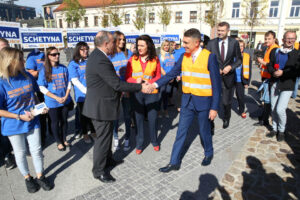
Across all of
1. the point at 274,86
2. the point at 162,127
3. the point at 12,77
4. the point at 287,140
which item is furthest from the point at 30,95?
the point at 287,140

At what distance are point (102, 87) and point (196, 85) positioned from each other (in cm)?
140

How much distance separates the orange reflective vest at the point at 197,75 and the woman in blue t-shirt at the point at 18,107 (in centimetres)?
225

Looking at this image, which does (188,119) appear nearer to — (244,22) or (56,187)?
(56,187)

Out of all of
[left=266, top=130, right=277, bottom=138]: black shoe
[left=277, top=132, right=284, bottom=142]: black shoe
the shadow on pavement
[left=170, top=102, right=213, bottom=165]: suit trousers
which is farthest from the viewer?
[left=266, top=130, right=277, bottom=138]: black shoe

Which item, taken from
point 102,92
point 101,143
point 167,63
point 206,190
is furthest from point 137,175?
point 167,63

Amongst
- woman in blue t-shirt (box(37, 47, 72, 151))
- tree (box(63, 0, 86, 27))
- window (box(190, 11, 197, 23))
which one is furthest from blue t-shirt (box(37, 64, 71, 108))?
window (box(190, 11, 197, 23))

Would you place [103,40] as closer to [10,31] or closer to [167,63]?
[167,63]

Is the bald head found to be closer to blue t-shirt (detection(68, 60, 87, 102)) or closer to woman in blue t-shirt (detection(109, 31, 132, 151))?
woman in blue t-shirt (detection(109, 31, 132, 151))

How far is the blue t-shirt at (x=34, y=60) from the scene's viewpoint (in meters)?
4.50

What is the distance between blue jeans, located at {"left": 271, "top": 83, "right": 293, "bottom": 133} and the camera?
14.5ft

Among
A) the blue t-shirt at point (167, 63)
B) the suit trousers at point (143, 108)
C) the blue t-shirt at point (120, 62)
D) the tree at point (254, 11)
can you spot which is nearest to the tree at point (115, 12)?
the tree at point (254, 11)

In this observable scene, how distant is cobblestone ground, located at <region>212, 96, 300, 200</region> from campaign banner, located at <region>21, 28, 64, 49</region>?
7.38 meters

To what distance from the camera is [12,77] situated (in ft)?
9.07

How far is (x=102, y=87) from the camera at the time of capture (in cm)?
298
